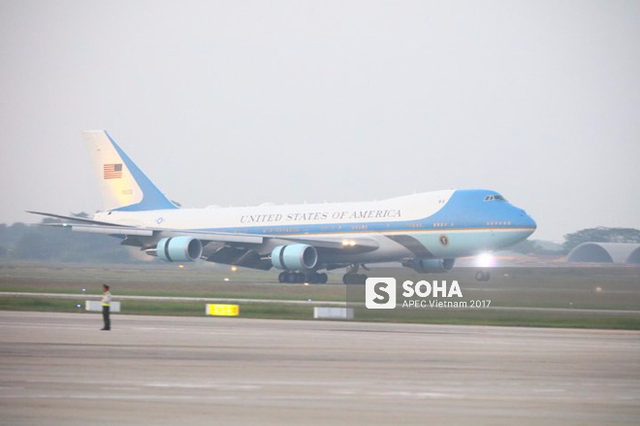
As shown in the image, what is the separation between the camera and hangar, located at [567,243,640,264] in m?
131

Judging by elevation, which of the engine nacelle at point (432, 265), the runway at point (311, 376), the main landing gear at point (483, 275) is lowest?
the runway at point (311, 376)

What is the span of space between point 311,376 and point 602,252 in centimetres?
11724

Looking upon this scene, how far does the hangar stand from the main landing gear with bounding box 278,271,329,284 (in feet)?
206

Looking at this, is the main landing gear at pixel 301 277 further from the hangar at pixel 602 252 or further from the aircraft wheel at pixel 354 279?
the hangar at pixel 602 252

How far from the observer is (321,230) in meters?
72.8

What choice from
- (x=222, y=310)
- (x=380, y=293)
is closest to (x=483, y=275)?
(x=380, y=293)

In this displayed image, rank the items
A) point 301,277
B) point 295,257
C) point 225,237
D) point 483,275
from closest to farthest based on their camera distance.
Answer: point 483,275, point 295,257, point 301,277, point 225,237

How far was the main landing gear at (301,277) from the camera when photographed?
7194cm

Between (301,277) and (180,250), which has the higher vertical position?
(180,250)

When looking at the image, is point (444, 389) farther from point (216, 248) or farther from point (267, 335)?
point (216, 248)

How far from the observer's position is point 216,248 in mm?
76812

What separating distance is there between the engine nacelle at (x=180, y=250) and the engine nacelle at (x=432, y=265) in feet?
45.2

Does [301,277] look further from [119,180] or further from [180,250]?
[119,180]

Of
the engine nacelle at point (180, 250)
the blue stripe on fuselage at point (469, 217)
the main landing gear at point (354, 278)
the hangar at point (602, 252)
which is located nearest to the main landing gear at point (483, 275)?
the blue stripe on fuselage at point (469, 217)
